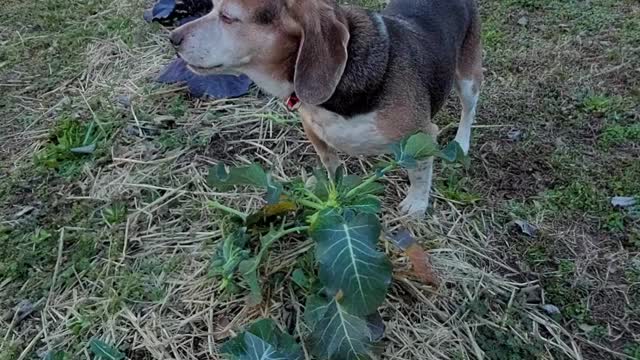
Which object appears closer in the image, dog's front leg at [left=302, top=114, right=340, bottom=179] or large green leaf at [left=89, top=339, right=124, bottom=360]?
large green leaf at [left=89, top=339, right=124, bottom=360]

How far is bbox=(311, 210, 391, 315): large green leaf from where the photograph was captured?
6.61ft

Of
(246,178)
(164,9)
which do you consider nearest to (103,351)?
(246,178)

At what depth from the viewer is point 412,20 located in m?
2.98

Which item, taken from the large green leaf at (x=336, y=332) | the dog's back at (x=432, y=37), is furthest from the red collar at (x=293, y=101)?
the large green leaf at (x=336, y=332)

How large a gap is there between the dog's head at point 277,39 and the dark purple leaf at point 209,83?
1274mm

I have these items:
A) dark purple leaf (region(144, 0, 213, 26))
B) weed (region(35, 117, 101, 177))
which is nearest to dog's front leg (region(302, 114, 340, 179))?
weed (region(35, 117, 101, 177))

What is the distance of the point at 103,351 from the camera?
7.91 feet

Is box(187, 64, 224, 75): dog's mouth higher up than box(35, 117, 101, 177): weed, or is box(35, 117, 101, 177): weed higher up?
box(187, 64, 224, 75): dog's mouth

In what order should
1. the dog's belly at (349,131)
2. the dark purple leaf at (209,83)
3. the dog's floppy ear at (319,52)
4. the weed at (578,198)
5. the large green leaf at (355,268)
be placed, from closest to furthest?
1. the large green leaf at (355,268)
2. the dog's floppy ear at (319,52)
3. the dog's belly at (349,131)
4. the weed at (578,198)
5. the dark purple leaf at (209,83)

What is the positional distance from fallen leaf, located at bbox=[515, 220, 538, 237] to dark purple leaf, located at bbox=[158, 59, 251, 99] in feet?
5.65

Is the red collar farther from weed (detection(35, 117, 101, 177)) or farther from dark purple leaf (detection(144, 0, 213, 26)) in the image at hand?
dark purple leaf (detection(144, 0, 213, 26))

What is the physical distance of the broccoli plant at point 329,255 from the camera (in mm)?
2031

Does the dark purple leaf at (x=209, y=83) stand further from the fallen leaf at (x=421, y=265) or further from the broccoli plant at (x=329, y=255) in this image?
the fallen leaf at (x=421, y=265)

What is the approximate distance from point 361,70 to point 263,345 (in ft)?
3.70
